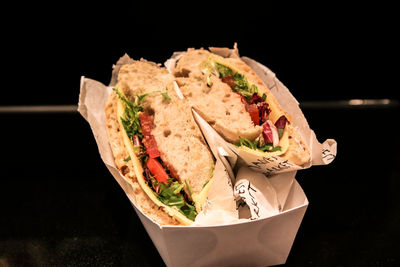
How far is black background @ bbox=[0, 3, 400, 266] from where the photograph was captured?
214cm

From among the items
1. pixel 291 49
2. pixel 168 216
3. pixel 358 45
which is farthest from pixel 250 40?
pixel 168 216

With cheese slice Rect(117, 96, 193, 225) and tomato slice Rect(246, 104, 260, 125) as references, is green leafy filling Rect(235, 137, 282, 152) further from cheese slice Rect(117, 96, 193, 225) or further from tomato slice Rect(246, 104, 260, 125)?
cheese slice Rect(117, 96, 193, 225)

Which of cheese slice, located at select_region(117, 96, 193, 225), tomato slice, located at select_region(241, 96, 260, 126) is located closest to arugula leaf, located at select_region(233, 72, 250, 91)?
tomato slice, located at select_region(241, 96, 260, 126)

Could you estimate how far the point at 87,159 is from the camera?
261 cm

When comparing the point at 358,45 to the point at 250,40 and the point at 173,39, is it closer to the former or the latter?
the point at 250,40

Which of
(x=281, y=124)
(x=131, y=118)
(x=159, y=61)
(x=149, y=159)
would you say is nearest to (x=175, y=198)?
(x=149, y=159)

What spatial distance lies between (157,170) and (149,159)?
0.26 ft

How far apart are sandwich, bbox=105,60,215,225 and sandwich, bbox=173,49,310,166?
0.11 m

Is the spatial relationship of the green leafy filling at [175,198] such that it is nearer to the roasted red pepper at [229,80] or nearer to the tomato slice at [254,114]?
the tomato slice at [254,114]

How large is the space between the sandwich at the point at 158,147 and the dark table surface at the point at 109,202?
42 cm

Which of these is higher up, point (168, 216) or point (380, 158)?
point (168, 216)

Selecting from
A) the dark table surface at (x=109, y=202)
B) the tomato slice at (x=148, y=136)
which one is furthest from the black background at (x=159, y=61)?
the tomato slice at (x=148, y=136)

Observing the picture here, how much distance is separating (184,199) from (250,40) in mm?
1468

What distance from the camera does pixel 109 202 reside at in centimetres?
236
